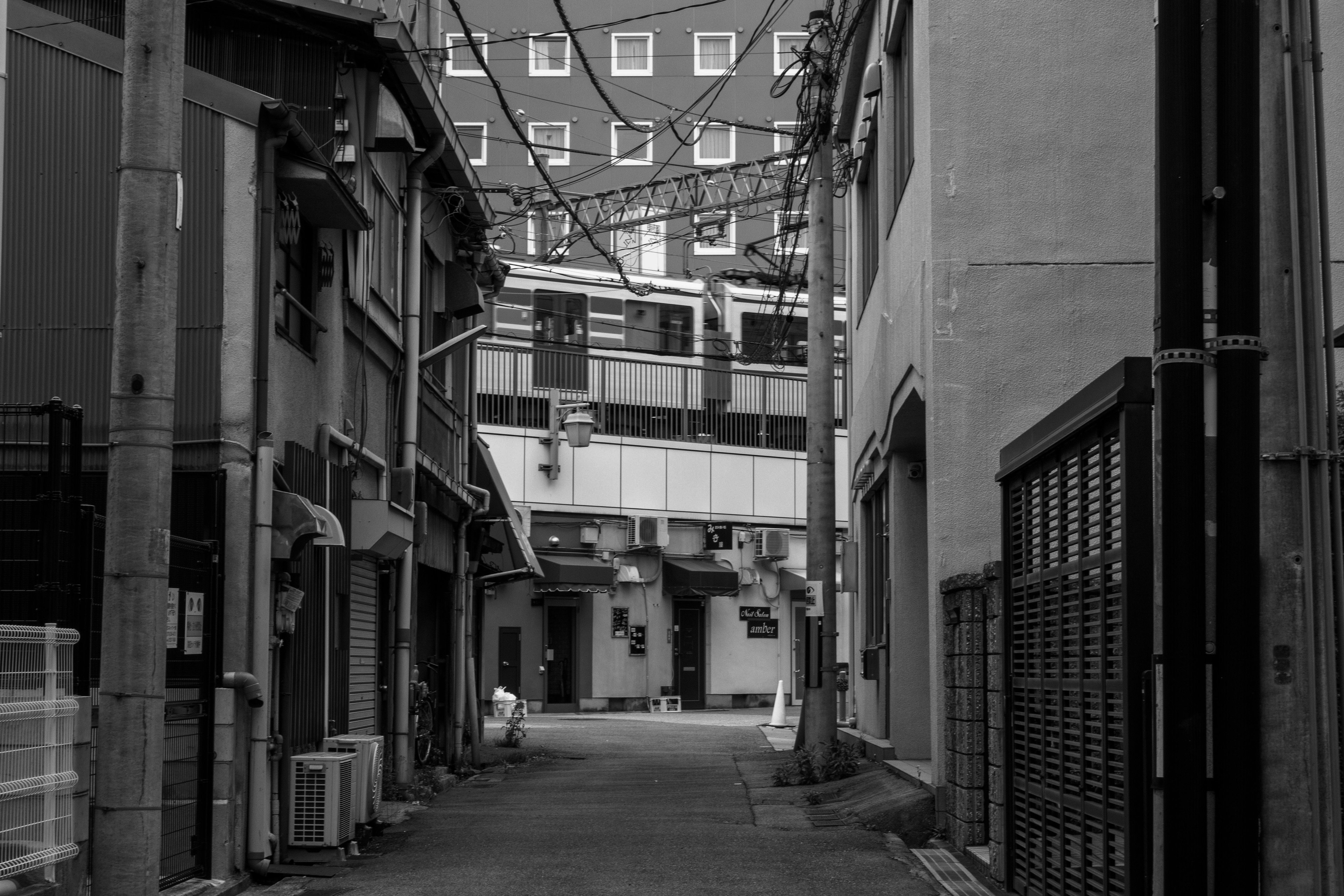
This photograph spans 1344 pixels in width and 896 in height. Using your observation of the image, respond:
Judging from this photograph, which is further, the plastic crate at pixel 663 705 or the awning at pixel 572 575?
the plastic crate at pixel 663 705

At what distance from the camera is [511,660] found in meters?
36.8

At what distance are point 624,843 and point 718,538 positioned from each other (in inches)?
1058

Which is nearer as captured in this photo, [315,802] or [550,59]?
[315,802]

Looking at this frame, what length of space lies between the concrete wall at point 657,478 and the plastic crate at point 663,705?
4601 mm

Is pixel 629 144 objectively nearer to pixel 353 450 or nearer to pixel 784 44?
pixel 784 44

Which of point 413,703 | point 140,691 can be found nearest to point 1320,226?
point 140,691

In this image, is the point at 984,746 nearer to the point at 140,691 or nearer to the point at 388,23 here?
the point at 140,691

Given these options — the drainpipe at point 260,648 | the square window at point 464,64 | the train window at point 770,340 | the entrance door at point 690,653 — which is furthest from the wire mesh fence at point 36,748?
the square window at point 464,64

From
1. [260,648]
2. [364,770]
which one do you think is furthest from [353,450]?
[260,648]

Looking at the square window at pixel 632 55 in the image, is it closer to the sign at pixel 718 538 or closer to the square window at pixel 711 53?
the square window at pixel 711 53

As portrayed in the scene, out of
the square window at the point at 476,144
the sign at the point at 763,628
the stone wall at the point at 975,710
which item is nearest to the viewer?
the stone wall at the point at 975,710

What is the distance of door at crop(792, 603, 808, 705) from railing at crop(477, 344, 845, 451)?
430cm

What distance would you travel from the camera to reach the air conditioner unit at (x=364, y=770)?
12.2m

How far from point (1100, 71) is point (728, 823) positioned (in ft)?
23.4
